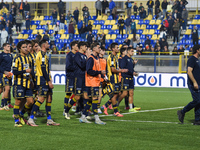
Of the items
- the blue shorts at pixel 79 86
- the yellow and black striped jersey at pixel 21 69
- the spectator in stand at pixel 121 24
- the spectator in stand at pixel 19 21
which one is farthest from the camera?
the spectator in stand at pixel 19 21

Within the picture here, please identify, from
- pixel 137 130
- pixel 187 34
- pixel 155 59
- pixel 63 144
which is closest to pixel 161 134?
pixel 137 130

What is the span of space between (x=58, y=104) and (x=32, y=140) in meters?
7.32

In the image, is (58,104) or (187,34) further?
(187,34)

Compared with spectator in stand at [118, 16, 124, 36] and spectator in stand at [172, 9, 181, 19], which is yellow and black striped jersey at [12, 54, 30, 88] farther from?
spectator in stand at [118, 16, 124, 36]

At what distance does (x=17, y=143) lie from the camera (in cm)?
773

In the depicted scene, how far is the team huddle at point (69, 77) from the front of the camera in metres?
9.69

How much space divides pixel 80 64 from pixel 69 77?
0.90 metres

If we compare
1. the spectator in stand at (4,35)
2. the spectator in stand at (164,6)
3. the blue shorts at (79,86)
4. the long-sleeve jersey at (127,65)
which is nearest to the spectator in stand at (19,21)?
the spectator in stand at (4,35)

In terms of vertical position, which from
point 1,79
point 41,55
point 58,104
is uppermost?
point 41,55

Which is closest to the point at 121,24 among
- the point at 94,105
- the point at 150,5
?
the point at 150,5

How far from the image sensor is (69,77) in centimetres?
1138

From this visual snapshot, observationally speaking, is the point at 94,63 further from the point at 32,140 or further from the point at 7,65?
the point at 7,65

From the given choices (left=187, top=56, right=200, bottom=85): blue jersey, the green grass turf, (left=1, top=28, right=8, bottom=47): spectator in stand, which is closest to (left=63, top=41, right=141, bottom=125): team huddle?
the green grass turf

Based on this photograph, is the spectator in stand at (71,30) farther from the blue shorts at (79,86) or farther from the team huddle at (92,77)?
the blue shorts at (79,86)
